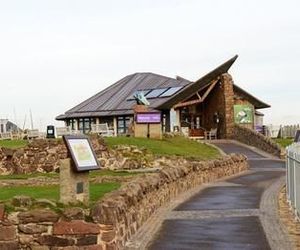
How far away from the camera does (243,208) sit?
1599 cm

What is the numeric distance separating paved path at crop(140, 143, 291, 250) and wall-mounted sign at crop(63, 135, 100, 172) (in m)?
1.74

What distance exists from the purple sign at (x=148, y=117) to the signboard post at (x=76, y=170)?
83.2 ft

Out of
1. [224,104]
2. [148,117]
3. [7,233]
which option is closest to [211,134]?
[224,104]

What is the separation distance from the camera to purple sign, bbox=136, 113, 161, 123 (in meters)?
38.5

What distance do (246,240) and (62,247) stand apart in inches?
129

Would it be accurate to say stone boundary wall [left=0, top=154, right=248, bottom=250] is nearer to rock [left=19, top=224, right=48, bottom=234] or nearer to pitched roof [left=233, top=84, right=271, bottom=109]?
rock [left=19, top=224, right=48, bottom=234]

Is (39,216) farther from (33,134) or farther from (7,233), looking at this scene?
(33,134)

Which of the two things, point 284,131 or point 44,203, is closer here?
point 44,203

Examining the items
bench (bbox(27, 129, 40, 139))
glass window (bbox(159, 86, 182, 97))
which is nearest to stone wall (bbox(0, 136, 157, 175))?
bench (bbox(27, 129, 40, 139))

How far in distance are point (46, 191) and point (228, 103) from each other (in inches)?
1539

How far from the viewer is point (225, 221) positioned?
13836 millimetres

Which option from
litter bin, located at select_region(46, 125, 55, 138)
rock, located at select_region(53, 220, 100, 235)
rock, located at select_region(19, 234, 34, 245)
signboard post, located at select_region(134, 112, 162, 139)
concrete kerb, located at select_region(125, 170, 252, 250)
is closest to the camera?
rock, located at select_region(53, 220, 100, 235)

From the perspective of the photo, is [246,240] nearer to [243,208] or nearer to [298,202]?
[298,202]

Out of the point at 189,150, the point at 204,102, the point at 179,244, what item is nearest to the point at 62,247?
the point at 179,244
